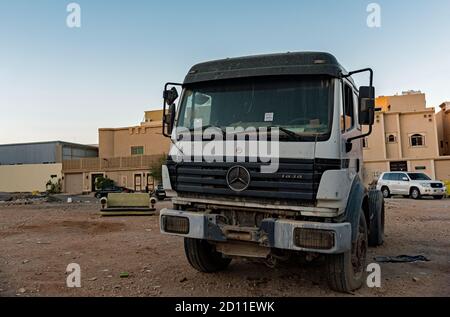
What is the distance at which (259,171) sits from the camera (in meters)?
4.09

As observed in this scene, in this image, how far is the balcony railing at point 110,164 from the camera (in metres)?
43.7

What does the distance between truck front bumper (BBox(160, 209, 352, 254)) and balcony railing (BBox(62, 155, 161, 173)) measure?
38806 mm

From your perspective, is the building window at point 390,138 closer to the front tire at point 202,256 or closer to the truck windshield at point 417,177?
the truck windshield at point 417,177

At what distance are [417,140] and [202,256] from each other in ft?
111

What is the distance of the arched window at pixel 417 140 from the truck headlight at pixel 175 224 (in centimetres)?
3456

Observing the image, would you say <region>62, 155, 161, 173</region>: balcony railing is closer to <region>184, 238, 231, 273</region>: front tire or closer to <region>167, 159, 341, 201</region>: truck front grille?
<region>184, 238, 231, 273</region>: front tire

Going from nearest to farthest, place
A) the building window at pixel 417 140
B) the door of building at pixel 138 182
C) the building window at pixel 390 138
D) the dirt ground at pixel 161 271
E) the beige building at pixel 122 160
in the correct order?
1. the dirt ground at pixel 161 271
2. the building window at pixel 417 140
3. the building window at pixel 390 138
4. the door of building at pixel 138 182
5. the beige building at pixel 122 160

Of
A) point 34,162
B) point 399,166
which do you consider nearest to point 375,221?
point 399,166

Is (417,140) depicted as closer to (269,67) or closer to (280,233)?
(269,67)

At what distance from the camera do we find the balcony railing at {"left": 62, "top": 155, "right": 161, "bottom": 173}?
43656 millimetres

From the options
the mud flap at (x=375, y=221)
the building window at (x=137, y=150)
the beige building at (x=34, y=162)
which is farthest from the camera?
the beige building at (x=34, y=162)

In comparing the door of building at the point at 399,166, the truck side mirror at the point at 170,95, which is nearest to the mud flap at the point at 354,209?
the truck side mirror at the point at 170,95
